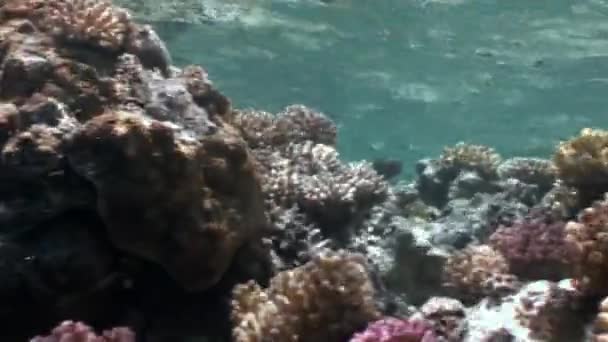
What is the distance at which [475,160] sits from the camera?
15.1 metres

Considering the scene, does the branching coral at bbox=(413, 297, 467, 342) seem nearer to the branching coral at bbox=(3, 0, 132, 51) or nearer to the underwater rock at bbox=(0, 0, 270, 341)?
the underwater rock at bbox=(0, 0, 270, 341)

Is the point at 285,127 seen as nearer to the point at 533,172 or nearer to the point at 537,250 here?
the point at 537,250

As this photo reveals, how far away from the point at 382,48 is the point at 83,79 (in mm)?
27055

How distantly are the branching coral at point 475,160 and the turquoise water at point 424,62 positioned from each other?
9175 millimetres

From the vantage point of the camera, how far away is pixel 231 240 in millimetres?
5676

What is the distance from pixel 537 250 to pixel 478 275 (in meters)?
0.64

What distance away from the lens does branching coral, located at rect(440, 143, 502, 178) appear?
15.1 m

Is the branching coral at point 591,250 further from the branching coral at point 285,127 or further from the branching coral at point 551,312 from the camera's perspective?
the branching coral at point 285,127

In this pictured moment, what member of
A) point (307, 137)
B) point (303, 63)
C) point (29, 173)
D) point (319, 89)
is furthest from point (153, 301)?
point (319, 89)

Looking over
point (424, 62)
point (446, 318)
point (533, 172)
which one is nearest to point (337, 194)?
point (446, 318)

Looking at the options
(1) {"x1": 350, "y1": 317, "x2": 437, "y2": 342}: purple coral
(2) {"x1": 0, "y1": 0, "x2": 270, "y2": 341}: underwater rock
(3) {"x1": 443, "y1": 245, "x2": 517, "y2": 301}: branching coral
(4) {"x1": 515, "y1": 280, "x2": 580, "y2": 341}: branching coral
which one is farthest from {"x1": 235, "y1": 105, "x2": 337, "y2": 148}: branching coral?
(1) {"x1": 350, "y1": 317, "x2": 437, "y2": 342}: purple coral

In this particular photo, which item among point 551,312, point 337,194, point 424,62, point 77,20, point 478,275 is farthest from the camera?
point 424,62

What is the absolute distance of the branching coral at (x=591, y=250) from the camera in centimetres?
446

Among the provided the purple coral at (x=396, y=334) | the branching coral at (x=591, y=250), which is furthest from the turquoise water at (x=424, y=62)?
the purple coral at (x=396, y=334)
